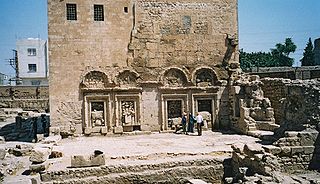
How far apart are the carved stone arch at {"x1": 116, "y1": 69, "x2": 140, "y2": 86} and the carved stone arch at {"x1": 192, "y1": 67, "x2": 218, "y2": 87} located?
345cm

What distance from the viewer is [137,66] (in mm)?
19094

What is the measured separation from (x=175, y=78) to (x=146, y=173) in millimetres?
9288

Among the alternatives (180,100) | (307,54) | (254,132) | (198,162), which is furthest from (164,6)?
(307,54)

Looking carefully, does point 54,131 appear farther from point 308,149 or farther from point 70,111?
point 308,149

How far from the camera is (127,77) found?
19.0 m

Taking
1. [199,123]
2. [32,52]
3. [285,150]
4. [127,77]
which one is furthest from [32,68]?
[285,150]

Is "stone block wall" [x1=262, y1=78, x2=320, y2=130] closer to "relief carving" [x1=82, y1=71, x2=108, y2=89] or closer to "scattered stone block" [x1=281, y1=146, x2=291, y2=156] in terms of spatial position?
"scattered stone block" [x1=281, y1=146, x2=291, y2=156]

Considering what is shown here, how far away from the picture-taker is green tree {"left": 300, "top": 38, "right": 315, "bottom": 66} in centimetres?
4818

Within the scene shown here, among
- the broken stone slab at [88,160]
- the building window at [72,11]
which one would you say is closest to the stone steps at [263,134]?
the broken stone slab at [88,160]

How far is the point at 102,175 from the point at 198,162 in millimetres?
3243

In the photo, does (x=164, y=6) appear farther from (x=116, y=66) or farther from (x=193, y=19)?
(x=116, y=66)

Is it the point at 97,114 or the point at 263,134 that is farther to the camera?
the point at 97,114

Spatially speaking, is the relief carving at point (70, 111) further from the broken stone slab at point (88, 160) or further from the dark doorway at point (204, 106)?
the broken stone slab at point (88, 160)

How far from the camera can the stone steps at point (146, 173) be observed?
10531 mm
